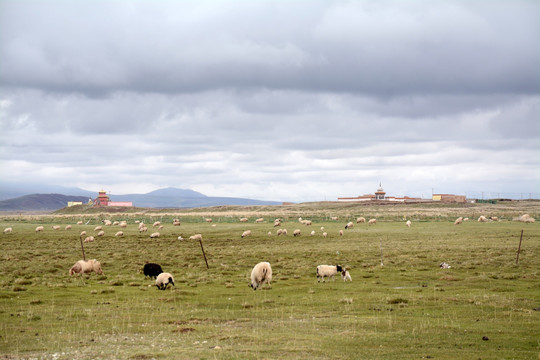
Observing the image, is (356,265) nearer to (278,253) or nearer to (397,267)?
(397,267)

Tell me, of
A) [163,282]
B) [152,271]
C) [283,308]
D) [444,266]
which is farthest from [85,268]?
[444,266]

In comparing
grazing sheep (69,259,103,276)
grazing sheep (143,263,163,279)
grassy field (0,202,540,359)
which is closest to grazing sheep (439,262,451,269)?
grassy field (0,202,540,359)

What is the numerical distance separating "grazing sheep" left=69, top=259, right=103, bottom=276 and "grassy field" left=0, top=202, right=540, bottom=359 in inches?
24.9

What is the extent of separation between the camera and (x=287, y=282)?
29.3 m

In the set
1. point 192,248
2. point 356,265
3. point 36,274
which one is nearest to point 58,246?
point 192,248

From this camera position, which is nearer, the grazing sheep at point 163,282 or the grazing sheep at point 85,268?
the grazing sheep at point 163,282

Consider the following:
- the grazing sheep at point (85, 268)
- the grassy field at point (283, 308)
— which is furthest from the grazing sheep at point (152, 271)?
the grazing sheep at point (85, 268)

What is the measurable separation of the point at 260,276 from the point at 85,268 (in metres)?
12.6

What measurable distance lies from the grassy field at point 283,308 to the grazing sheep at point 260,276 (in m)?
0.86

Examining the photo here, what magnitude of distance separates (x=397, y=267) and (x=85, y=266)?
1996 centimetres

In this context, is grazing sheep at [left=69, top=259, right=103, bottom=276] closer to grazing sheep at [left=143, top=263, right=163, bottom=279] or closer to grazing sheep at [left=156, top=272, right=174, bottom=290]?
grazing sheep at [left=143, top=263, right=163, bottom=279]

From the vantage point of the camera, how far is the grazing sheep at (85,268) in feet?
109

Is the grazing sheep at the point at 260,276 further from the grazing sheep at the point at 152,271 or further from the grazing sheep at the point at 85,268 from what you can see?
the grazing sheep at the point at 85,268

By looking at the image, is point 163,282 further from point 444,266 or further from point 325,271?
point 444,266
